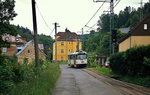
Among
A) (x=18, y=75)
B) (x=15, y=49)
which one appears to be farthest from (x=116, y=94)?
Answer: (x=15, y=49)

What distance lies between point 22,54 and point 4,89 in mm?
54887

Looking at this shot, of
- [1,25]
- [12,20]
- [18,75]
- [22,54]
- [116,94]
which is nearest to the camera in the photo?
[18,75]

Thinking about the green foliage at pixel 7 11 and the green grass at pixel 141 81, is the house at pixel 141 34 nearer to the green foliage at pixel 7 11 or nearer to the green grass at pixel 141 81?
the green grass at pixel 141 81

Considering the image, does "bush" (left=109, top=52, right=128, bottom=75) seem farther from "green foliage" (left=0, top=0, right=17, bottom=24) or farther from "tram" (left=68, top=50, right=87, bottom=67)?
"tram" (left=68, top=50, right=87, bottom=67)

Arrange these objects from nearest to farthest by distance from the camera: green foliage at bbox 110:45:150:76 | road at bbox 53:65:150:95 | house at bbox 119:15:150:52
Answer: road at bbox 53:65:150:95 < green foliage at bbox 110:45:150:76 < house at bbox 119:15:150:52

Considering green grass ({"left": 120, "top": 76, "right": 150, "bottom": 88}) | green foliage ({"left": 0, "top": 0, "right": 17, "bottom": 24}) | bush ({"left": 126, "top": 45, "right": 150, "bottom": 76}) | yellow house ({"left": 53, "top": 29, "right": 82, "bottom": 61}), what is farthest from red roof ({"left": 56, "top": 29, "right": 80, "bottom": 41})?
green grass ({"left": 120, "top": 76, "right": 150, "bottom": 88})

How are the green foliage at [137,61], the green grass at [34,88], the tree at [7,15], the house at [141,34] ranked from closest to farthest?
1. the green grass at [34,88]
2. the green foliage at [137,61]
3. the tree at [7,15]
4. the house at [141,34]

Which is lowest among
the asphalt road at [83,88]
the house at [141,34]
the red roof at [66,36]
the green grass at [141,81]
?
the asphalt road at [83,88]

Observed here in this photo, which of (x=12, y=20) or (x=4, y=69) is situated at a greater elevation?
(x=12, y=20)

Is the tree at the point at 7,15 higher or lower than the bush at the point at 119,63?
higher

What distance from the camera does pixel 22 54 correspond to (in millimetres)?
62375

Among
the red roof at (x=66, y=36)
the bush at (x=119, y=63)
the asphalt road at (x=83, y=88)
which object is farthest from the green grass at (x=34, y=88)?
the red roof at (x=66, y=36)

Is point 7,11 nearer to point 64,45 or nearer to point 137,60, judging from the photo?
point 137,60

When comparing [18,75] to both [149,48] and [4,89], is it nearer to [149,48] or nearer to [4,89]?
[4,89]
